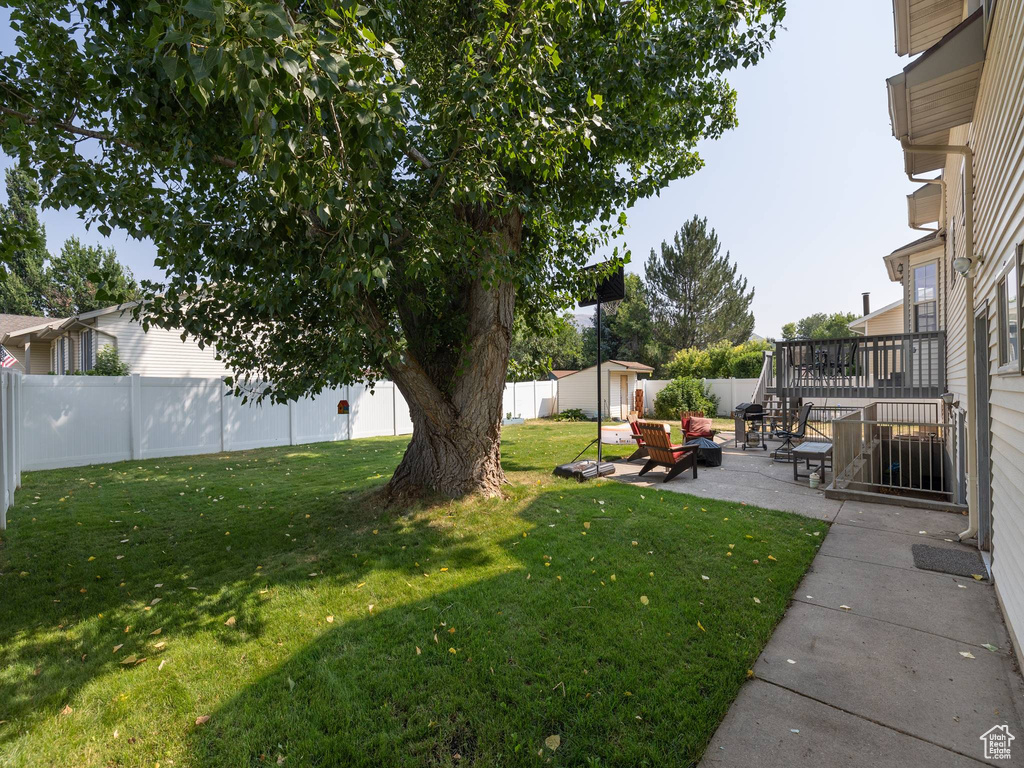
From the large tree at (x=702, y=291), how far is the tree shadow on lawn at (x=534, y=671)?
3211 centimetres

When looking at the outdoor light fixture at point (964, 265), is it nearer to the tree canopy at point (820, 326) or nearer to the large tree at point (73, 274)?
the large tree at point (73, 274)

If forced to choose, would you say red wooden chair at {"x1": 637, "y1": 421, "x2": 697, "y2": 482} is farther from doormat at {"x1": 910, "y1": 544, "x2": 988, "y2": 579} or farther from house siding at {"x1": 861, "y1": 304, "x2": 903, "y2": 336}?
house siding at {"x1": 861, "y1": 304, "x2": 903, "y2": 336}

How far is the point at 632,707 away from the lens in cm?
247

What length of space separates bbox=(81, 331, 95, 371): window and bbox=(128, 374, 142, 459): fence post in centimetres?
655

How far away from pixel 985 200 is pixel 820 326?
65231 mm

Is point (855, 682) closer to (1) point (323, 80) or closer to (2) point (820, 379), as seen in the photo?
(1) point (323, 80)

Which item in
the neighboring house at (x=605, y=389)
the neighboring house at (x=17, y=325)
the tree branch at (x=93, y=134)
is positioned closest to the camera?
the tree branch at (x=93, y=134)

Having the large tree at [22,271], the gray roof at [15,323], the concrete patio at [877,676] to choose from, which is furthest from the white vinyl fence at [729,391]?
the large tree at [22,271]

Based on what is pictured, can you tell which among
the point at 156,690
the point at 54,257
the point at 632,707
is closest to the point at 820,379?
the point at 632,707

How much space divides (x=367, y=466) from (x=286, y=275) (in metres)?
5.93

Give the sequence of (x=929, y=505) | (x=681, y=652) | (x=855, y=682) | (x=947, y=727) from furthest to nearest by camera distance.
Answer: (x=929, y=505) < (x=681, y=652) < (x=855, y=682) < (x=947, y=727)

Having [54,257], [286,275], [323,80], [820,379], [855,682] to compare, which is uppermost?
[54,257]

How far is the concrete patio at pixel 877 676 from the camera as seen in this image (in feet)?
7.22

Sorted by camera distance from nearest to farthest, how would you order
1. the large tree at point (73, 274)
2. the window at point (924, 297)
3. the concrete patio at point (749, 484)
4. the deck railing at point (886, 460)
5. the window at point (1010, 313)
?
the window at point (1010, 313) → the concrete patio at point (749, 484) → the deck railing at point (886, 460) → the window at point (924, 297) → the large tree at point (73, 274)
